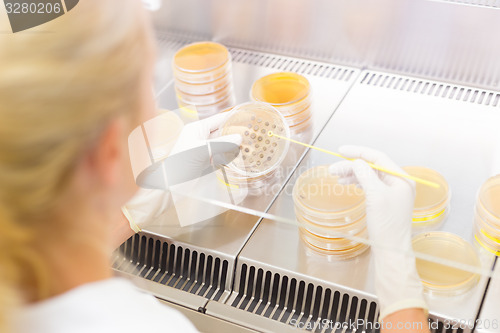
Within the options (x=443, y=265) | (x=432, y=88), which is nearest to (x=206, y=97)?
(x=432, y=88)

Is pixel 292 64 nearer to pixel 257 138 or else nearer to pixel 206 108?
pixel 206 108

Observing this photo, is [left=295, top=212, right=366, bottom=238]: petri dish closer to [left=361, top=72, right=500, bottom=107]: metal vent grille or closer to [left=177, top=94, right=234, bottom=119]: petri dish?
[left=177, top=94, right=234, bottom=119]: petri dish

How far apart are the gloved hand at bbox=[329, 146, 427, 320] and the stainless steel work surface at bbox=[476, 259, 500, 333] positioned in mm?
129

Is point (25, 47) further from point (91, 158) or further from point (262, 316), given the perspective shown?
point (262, 316)

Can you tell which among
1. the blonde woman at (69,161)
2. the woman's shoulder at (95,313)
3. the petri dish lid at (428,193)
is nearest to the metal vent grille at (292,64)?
the petri dish lid at (428,193)

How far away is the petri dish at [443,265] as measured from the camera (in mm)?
1191

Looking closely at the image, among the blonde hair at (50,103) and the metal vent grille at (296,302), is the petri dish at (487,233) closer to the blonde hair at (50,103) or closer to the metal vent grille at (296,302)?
the metal vent grille at (296,302)

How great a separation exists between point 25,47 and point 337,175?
2.73ft

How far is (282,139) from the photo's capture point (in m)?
1.44

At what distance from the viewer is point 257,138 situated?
142 cm

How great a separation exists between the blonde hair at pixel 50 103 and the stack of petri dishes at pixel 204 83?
843mm

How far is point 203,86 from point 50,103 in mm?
963

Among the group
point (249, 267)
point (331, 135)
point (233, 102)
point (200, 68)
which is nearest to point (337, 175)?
point (331, 135)

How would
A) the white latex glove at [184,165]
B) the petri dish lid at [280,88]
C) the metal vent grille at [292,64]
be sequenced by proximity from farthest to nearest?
the metal vent grille at [292,64], the petri dish lid at [280,88], the white latex glove at [184,165]
